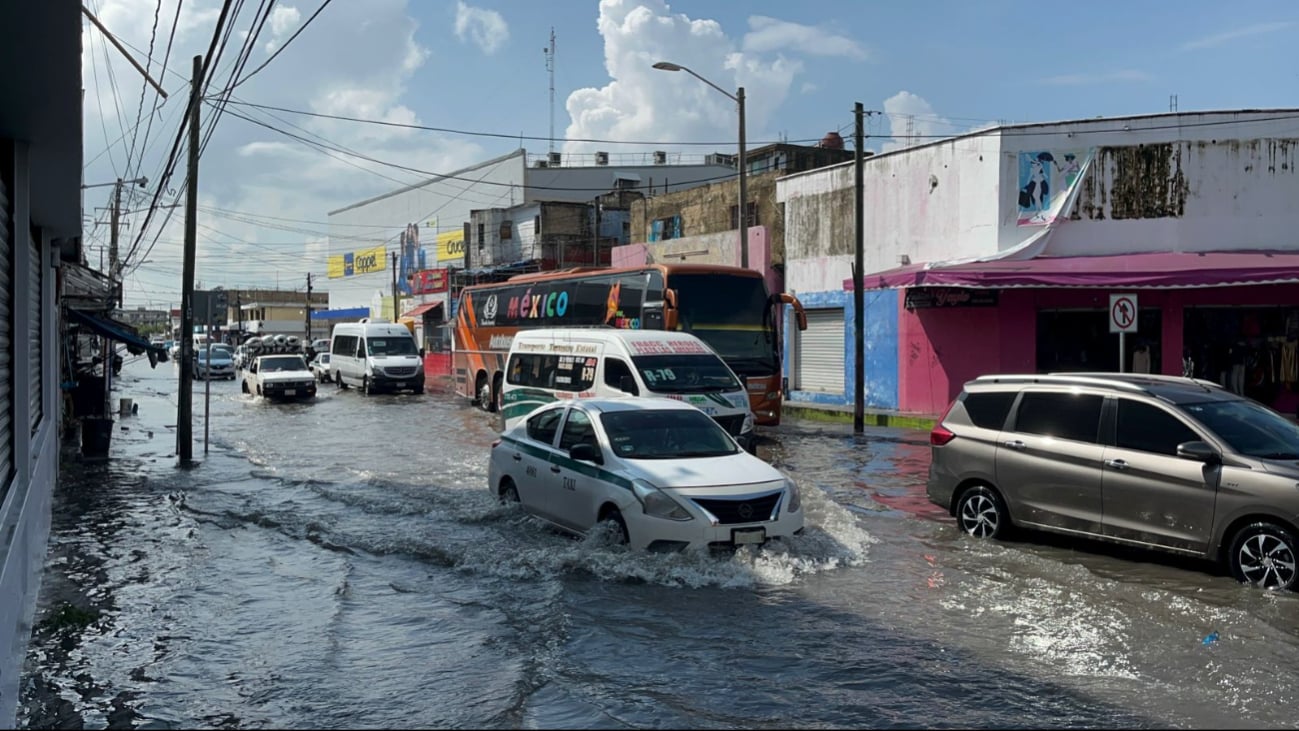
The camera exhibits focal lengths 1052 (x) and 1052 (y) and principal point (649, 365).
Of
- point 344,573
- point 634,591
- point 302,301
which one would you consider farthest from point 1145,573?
point 302,301

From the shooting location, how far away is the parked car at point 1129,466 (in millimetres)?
8469

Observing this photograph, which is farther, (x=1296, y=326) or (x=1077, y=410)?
(x=1296, y=326)

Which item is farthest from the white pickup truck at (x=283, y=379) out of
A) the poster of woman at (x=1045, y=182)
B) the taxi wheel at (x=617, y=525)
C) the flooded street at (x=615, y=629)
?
the taxi wheel at (x=617, y=525)

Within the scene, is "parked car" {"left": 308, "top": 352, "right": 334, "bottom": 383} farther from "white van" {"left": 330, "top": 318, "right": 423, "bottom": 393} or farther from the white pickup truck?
the white pickup truck

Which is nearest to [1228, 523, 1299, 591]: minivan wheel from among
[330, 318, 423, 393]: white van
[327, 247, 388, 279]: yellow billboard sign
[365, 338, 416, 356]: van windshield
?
[330, 318, 423, 393]: white van

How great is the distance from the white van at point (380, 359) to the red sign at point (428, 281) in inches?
736

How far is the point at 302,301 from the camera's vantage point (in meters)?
139

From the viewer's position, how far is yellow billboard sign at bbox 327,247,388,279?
2958 inches

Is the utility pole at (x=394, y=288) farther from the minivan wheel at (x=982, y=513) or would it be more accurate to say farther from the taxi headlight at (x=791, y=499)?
the taxi headlight at (x=791, y=499)

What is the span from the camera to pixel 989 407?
10.9 metres

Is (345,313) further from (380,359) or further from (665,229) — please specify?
(665,229)

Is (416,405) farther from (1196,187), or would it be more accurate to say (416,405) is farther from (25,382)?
(25,382)

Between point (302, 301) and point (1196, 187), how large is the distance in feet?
426

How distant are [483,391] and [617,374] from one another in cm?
1271
